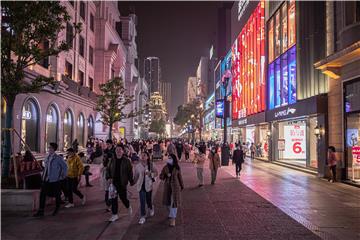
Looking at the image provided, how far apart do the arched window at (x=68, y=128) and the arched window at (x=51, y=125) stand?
2.46m

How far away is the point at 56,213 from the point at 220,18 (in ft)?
424

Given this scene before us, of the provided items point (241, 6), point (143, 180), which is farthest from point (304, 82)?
point (241, 6)

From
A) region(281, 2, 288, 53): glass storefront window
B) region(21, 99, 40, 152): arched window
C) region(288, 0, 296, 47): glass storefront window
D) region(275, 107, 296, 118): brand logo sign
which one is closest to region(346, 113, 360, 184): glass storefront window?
region(275, 107, 296, 118): brand logo sign

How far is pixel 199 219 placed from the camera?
9.39m

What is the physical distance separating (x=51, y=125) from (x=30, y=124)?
3939 mm

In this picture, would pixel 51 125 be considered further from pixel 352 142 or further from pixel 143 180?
pixel 143 180

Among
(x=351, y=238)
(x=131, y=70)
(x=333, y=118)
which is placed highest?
(x=131, y=70)

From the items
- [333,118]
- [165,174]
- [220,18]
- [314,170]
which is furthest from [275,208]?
[220,18]

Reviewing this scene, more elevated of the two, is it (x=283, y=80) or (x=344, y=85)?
(x=283, y=80)

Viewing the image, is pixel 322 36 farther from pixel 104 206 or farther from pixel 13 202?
pixel 13 202

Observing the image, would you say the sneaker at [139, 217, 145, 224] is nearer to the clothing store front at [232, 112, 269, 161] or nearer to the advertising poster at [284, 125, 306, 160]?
the advertising poster at [284, 125, 306, 160]

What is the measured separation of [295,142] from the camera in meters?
28.3

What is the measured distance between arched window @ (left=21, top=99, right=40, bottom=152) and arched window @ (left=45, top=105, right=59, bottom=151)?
1651mm

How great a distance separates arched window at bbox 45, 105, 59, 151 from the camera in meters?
27.4
